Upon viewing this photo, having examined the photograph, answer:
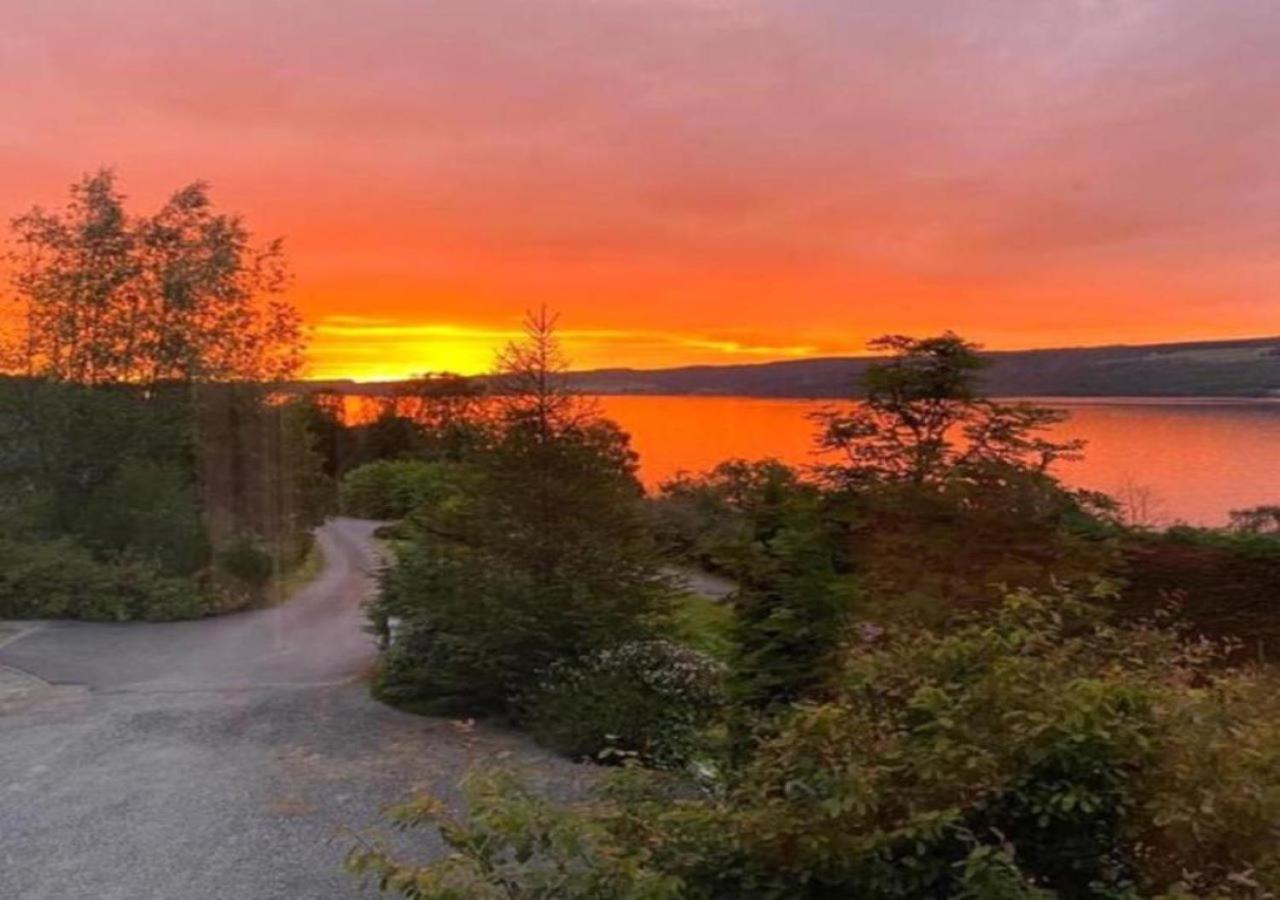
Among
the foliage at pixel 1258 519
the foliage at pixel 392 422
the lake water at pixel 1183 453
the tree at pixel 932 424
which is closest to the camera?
the tree at pixel 932 424

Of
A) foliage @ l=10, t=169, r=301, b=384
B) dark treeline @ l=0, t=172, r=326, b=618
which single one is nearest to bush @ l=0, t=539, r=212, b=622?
dark treeline @ l=0, t=172, r=326, b=618

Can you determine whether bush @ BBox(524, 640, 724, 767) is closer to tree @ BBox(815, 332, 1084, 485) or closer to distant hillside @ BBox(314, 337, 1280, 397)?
tree @ BBox(815, 332, 1084, 485)

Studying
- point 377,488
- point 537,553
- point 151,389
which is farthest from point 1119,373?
point 377,488

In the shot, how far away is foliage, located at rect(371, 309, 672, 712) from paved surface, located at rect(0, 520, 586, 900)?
22.1 inches

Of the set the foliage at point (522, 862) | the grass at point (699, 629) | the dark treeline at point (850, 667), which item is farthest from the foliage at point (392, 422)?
the foliage at point (522, 862)

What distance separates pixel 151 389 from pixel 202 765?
10.2 meters

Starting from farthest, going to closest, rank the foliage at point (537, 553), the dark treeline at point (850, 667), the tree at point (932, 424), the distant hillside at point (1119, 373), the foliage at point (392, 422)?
the foliage at point (392, 422)
the distant hillside at point (1119, 373)
the foliage at point (537, 553)
the tree at point (932, 424)
the dark treeline at point (850, 667)

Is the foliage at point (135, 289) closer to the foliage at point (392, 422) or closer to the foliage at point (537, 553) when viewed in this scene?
the foliage at point (537, 553)

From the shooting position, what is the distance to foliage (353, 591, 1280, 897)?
111 inches

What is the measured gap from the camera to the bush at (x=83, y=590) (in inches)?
504

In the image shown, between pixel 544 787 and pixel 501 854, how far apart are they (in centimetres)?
284

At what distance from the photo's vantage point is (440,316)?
1473 centimetres

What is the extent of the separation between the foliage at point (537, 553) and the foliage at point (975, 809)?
4.29 meters

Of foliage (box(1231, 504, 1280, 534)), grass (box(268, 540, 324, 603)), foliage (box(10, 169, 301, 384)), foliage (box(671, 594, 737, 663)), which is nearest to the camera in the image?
foliage (box(671, 594, 737, 663))
